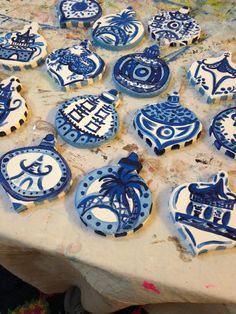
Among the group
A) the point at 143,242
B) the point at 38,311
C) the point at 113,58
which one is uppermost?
the point at 113,58

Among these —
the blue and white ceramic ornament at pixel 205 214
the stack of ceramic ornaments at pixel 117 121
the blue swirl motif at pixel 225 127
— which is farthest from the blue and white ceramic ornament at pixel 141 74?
the blue and white ceramic ornament at pixel 205 214

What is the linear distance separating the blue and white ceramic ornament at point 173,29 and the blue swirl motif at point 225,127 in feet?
0.86

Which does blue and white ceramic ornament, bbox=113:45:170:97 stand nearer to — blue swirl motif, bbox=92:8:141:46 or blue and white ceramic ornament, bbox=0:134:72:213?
blue swirl motif, bbox=92:8:141:46

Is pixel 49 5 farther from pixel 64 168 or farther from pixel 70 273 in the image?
pixel 70 273

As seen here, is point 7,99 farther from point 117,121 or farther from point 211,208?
point 211,208

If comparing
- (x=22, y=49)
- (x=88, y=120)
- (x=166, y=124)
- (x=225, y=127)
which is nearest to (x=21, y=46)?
(x=22, y=49)

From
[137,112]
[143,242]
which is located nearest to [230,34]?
[137,112]

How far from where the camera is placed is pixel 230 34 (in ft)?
3.23

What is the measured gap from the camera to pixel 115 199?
2.18 feet

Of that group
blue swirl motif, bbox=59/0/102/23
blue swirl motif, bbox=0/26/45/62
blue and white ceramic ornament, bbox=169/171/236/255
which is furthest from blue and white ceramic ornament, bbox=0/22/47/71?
blue and white ceramic ornament, bbox=169/171/236/255

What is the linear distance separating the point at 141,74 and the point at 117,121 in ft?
0.49

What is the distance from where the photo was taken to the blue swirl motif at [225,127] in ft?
2.45

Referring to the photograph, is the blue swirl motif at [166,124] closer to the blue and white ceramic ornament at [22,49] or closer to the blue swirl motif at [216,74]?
the blue swirl motif at [216,74]

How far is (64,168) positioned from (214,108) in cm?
37
